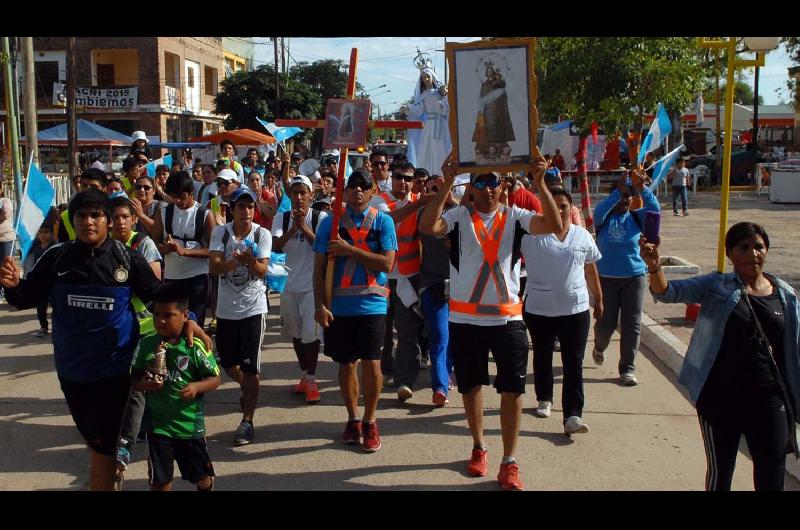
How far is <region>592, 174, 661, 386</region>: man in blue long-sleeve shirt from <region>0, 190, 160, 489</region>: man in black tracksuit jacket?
14.9 ft

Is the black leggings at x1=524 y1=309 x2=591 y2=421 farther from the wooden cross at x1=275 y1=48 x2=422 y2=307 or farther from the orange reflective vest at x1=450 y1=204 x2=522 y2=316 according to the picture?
the wooden cross at x1=275 y1=48 x2=422 y2=307

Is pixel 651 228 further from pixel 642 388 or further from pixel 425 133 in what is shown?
pixel 425 133

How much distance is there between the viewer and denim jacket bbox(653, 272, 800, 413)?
4.16m

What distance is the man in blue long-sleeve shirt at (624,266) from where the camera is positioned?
7.53 metres

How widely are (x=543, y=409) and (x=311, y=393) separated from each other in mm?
1927

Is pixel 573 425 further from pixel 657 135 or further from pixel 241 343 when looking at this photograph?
pixel 657 135

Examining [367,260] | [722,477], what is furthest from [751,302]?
[367,260]

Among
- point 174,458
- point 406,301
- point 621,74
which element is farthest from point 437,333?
point 621,74

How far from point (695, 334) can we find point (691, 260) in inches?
435

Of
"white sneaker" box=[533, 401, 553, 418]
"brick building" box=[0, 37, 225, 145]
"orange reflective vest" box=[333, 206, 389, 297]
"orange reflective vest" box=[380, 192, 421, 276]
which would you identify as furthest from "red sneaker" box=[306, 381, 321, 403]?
"brick building" box=[0, 37, 225, 145]

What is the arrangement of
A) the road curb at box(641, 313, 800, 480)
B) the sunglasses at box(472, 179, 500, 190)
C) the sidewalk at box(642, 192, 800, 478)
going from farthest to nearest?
the sidewalk at box(642, 192, 800, 478)
the road curb at box(641, 313, 800, 480)
the sunglasses at box(472, 179, 500, 190)

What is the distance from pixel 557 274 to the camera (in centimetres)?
616

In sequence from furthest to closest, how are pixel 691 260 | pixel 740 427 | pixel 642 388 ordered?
pixel 691 260
pixel 642 388
pixel 740 427
